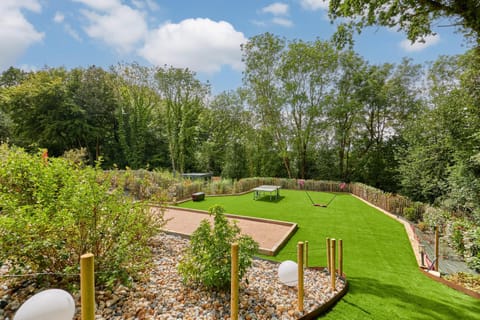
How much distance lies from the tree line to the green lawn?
16.0 ft

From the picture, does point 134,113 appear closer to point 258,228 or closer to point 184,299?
point 258,228

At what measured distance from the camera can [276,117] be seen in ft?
51.8

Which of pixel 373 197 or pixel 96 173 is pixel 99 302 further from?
pixel 373 197

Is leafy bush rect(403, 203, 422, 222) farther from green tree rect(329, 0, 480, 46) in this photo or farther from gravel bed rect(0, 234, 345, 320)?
gravel bed rect(0, 234, 345, 320)

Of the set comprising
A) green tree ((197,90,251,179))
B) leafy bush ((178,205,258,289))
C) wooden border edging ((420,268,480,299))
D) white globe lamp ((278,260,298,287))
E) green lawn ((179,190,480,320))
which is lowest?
wooden border edging ((420,268,480,299))

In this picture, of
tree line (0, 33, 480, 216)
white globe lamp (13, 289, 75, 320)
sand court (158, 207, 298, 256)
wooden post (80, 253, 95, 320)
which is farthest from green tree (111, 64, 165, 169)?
wooden post (80, 253, 95, 320)

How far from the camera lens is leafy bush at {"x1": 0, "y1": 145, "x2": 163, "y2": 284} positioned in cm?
227

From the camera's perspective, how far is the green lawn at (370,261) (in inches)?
112

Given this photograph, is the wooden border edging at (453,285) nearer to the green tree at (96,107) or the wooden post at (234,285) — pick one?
the wooden post at (234,285)

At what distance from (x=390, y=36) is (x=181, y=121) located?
16.6m

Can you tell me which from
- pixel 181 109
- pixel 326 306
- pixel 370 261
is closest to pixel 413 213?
pixel 370 261

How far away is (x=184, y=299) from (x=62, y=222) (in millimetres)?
1691

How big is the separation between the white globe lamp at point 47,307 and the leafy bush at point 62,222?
66 cm

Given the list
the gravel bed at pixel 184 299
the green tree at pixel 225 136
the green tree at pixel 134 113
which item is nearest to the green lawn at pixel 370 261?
the gravel bed at pixel 184 299
